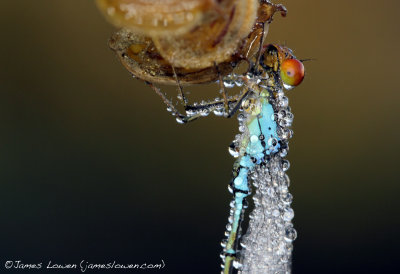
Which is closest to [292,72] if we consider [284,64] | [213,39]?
[284,64]

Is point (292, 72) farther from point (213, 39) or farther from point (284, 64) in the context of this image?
point (213, 39)

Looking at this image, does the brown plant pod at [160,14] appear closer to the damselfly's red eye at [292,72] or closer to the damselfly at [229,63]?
the damselfly at [229,63]

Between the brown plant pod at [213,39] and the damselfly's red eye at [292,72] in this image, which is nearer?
the brown plant pod at [213,39]

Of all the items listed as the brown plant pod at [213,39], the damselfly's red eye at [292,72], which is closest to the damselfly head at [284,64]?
the damselfly's red eye at [292,72]

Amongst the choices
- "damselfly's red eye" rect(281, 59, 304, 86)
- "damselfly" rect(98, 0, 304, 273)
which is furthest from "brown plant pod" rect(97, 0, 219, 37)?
"damselfly's red eye" rect(281, 59, 304, 86)

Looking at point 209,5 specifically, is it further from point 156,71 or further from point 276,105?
point 276,105

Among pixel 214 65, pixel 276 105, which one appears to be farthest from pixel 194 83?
pixel 276 105

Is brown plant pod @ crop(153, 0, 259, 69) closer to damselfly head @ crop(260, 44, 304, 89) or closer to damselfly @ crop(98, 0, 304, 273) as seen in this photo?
damselfly @ crop(98, 0, 304, 273)
